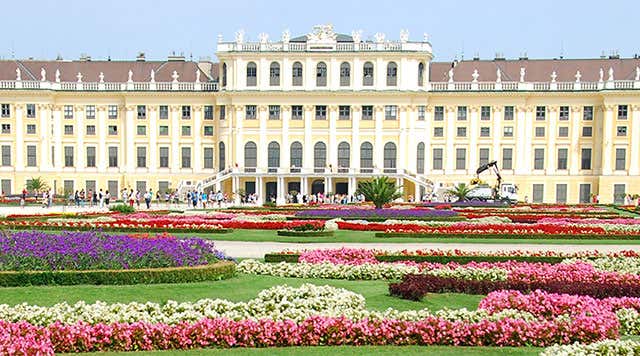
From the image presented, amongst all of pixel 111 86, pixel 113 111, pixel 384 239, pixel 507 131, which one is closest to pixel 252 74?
pixel 111 86

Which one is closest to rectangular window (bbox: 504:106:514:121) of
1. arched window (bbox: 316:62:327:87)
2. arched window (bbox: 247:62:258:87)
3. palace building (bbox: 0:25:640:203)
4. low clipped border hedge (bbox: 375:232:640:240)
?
palace building (bbox: 0:25:640:203)

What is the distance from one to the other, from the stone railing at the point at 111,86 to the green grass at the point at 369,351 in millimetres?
60830

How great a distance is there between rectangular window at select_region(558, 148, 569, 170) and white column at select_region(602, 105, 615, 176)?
292 centimetres

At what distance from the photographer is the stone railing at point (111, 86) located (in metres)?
69.4

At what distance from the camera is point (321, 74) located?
68188mm

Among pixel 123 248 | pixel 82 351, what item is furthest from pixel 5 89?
pixel 82 351

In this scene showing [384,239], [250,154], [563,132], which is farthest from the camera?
[250,154]

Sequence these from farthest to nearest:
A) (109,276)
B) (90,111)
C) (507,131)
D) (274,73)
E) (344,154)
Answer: (90,111) → (507,131) → (344,154) → (274,73) → (109,276)

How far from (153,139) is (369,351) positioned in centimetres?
6181

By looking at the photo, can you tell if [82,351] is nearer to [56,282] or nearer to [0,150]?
[56,282]

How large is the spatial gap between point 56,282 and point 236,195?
166 feet

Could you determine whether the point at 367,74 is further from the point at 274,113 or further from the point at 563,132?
the point at 563,132

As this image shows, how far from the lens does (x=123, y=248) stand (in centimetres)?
1608

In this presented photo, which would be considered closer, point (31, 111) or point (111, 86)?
point (31, 111)
